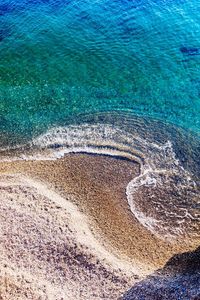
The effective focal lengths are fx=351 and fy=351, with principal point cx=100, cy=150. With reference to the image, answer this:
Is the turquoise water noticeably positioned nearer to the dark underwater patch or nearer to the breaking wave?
the dark underwater patch

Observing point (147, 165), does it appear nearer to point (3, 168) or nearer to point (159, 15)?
point (3, 168)

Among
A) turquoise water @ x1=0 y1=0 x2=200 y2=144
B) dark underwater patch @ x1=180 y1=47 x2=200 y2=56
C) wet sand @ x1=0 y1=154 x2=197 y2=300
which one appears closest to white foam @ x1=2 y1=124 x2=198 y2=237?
wet sand @ x1=0 y1=154 x2=197 y2=300

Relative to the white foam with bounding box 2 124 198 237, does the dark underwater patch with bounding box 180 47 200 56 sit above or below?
above

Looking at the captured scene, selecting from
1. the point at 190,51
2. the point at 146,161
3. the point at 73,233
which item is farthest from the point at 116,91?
the point at 73,233

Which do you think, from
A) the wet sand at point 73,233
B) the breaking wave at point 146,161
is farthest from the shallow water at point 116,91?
the wet sand at point 73,233

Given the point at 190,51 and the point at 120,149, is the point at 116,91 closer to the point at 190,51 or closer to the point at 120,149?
the point at 120,149

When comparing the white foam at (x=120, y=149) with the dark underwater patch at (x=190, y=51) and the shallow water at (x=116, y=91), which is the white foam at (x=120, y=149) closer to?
the shallow water at (x=116, y=91)
